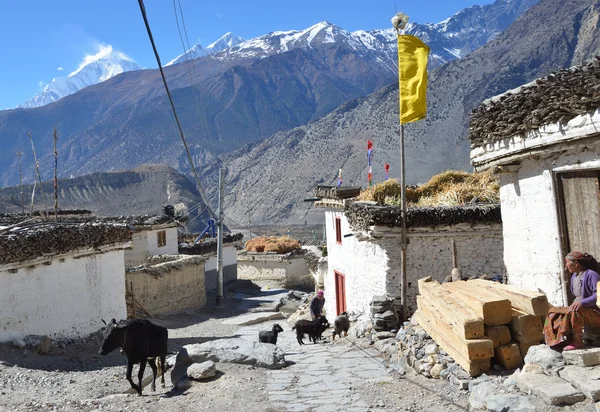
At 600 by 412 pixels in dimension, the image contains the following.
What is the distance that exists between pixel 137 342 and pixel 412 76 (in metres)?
7.56

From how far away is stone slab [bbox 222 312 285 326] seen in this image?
72.0 feet

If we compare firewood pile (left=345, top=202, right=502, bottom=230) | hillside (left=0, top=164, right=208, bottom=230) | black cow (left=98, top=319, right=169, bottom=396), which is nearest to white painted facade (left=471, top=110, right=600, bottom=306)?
firewood pile (left=345, top=202, right=502, bottom=230)

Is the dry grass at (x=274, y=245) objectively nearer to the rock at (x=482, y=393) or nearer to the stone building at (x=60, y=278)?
the stone building at (x=60, y=278)

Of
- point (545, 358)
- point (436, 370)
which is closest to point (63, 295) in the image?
point (436, 370)

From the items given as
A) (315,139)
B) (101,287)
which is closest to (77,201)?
(315,139)

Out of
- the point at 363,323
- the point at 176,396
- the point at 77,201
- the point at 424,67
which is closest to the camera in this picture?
the point at 176,396

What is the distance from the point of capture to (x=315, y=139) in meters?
122

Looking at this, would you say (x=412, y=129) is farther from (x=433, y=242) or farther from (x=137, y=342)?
(x=137, y=342)

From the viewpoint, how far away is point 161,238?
31766mm

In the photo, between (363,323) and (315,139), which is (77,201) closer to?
(315,139)

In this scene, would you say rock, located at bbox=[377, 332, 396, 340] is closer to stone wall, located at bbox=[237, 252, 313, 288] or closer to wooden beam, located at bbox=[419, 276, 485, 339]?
wooden beam, located at bbox=[419, 276, 485, 339]

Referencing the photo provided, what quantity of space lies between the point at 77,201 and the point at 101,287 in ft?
280

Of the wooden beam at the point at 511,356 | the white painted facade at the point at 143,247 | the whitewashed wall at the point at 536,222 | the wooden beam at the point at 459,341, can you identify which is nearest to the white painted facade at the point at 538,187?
the whitewashed wall at the point at 536,222

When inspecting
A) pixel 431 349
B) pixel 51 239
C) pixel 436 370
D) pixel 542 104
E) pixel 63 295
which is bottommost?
pixel 436 370
